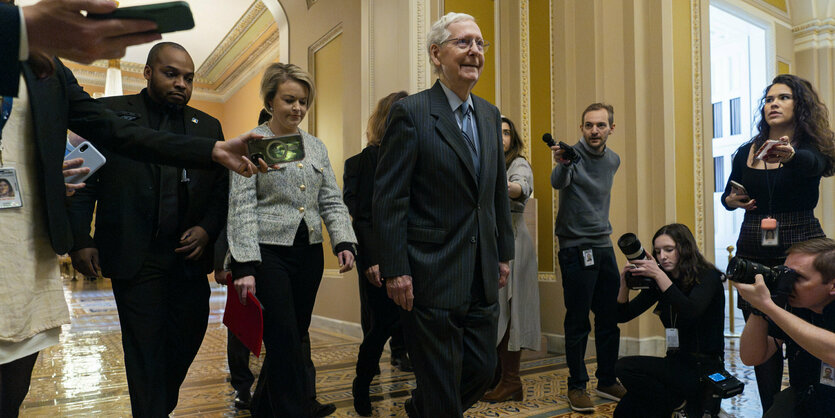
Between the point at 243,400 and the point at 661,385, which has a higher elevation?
the point at 661,385

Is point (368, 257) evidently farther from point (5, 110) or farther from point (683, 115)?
point (683, 115)

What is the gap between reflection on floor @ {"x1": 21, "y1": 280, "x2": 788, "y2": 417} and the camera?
9.62 feet

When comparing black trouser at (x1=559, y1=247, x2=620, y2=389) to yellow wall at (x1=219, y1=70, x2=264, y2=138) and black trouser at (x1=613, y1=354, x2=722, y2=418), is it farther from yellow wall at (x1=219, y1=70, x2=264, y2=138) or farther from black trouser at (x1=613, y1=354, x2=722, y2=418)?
yellow wall at (x1=219, y1=70, x2=264, y2=138)

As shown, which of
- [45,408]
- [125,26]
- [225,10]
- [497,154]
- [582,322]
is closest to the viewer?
[125,26]

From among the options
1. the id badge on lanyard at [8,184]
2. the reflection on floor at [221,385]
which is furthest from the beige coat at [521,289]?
the id badge on lanyard at [8,184]

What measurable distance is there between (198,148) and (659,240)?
6.92 feet

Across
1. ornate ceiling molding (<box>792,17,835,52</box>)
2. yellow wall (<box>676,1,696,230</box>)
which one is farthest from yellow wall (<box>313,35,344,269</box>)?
ornate ceiling molding (<box>792,17,835,52</box>)

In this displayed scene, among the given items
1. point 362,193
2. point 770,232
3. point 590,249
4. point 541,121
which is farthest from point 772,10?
point 362,193

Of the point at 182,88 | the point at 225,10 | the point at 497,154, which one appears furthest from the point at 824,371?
the point at 225,10

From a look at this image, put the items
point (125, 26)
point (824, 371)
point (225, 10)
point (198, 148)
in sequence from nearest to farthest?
point (125, 26) → point (198, 148) → point (824, 371) → point (225, 10)

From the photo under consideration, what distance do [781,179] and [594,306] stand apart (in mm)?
1208

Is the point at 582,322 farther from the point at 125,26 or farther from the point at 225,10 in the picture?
the point at 225,10

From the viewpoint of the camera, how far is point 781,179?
2.60m

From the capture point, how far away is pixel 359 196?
303 centimetres
